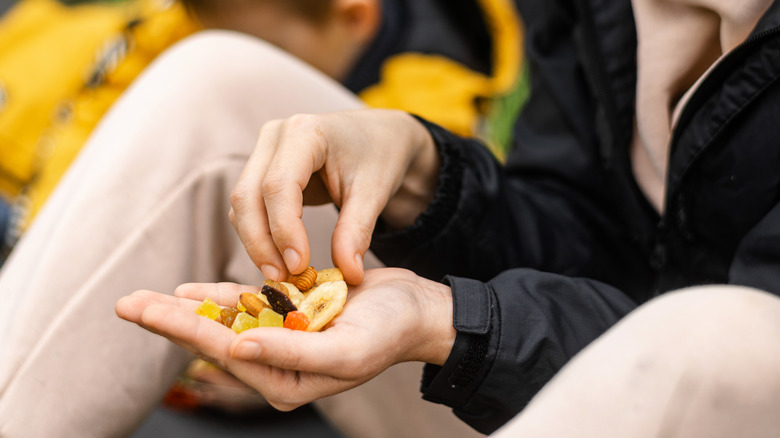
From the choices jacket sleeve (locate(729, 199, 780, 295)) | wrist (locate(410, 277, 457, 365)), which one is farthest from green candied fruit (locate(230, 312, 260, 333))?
jacket sleeve (locate(729, 199, 780, 295))

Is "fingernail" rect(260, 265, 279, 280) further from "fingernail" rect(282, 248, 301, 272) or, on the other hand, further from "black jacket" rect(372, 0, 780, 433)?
"black jacket" rect(372, 0, 780, 433)

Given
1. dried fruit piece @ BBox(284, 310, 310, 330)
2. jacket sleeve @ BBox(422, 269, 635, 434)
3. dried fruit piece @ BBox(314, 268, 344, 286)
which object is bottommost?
jacket sleeve @ BBox(422, 269, 635, 434)

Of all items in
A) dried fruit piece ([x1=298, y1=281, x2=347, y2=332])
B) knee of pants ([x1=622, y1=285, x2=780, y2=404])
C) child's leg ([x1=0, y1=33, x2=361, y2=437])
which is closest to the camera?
knee of pants ([x1=622, y1=285, x2=780, y2=404])

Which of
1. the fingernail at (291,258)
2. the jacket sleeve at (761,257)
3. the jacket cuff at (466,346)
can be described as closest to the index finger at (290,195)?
the fingernail at (291,258)

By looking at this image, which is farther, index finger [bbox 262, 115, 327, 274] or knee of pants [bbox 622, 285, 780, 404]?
index finger [bbox 262, 115, 327, 274]

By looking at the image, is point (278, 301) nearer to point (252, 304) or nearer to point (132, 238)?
point (252, 304)

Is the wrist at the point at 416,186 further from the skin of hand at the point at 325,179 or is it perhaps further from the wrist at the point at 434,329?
the wrist at the point at 434,329

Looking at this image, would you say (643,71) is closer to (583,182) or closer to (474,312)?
(583,182)

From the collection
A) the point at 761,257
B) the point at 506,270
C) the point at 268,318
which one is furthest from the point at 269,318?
the point at 761,257
